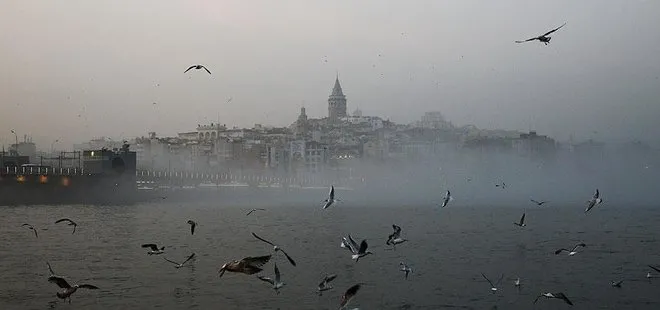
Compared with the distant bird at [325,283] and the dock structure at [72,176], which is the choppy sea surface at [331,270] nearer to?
the distant bird at [325,283]

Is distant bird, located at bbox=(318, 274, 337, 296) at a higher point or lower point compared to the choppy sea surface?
higher

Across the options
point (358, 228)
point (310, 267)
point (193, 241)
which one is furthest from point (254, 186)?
point (310, 267)

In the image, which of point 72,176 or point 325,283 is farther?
point 72,176

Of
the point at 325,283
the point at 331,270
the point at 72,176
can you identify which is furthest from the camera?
the point at 72,176

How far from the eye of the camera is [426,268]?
118 feet

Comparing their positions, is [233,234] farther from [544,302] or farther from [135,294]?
[544,302]

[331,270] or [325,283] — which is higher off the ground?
[325,283]

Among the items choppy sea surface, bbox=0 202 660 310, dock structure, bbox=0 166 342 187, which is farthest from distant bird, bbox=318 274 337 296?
dock structure, bbox=0 166 342 187

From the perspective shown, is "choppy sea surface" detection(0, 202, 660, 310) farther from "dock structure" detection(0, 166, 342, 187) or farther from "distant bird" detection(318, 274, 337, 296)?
"dock structure" detection(0, 166, 342, 187)

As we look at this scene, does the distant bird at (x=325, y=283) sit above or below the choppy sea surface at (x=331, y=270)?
above

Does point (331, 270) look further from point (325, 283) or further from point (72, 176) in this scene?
point (72, 176)

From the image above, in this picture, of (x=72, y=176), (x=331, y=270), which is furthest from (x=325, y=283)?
→ (x=72, y=176)

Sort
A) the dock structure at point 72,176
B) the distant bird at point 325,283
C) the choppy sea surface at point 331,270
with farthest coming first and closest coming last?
the dock structure at point 72,176
the choppy sea surface at point 331,270
the distant bird at point 325,283

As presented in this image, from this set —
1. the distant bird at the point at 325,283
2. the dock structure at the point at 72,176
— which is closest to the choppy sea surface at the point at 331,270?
the distant bird at the point at 325,283
